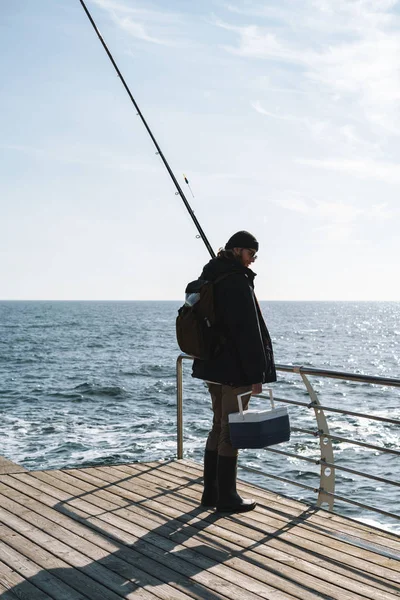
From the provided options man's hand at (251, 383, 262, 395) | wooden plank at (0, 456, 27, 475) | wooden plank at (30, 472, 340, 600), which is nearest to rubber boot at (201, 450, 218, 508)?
wooden plank at (30, 472, 340, 600)

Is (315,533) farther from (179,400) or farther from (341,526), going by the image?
(179,400)

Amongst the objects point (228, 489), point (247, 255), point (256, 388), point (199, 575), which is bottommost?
point (199, 575)

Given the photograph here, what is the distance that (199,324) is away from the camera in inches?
182

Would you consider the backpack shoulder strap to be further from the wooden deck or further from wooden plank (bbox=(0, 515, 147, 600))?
wooden plank (bbox=(0, 515, 147, 600))

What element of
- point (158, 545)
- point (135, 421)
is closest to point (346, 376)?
point (158, 545)

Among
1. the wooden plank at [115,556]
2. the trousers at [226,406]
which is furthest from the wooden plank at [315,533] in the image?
the wooden plank at [115,556]

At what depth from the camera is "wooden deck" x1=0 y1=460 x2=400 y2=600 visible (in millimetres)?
3656

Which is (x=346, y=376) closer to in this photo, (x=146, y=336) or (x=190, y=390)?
(x=190, y=390)

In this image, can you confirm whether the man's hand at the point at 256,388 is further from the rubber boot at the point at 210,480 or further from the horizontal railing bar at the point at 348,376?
the rubber boot at the point at 210,480

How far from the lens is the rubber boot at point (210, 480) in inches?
199

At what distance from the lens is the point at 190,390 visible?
2556 cm

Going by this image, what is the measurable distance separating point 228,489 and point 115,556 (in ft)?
3.41

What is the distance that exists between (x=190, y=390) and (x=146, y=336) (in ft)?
120

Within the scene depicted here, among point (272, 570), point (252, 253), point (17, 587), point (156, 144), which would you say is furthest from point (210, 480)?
point (156, 144)
